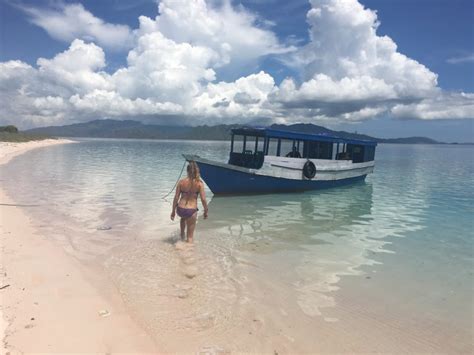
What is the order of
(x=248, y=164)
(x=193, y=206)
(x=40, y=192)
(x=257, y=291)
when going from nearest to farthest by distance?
(x=257, y=291), (x=193, y=206), (x=40, y=192), (x=248, y=164)

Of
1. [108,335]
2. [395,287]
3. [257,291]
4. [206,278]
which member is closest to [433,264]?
[395,287]

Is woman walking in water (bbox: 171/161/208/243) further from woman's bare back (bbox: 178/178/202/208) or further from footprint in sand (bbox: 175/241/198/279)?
footprint in sand (bbox: 175/241/198/279)

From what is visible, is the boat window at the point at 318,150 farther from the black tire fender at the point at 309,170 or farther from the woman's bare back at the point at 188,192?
the woman's bare back at the point at 188,192

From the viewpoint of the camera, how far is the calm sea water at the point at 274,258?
20.2 ft

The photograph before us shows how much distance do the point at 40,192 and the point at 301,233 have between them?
517 inches

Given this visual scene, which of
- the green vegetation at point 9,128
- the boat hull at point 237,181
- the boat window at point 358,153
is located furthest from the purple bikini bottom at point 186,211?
the green vegetation at point 9,128

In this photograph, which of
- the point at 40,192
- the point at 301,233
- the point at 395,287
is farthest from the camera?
the point at 40,192

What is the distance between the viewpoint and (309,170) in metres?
20.5

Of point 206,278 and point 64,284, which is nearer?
point 64,284

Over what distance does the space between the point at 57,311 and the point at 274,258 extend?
512cm

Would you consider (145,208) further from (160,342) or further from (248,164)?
(160,342)

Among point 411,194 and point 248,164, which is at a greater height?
point 248,164

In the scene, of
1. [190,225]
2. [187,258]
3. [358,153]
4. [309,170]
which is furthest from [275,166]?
[187,258]

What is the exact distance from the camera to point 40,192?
1775 cm
